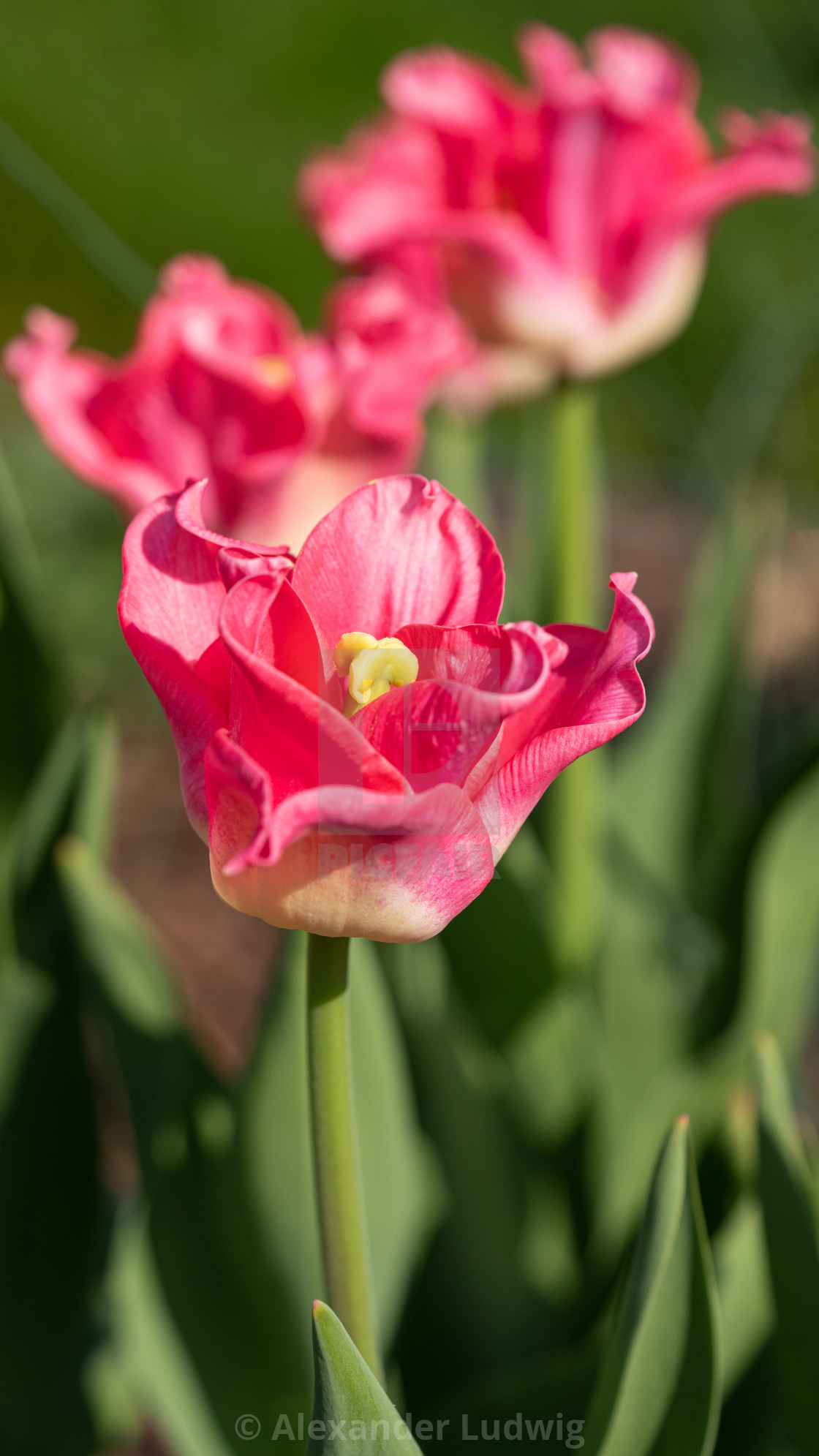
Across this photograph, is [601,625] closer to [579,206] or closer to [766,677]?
[766,677]

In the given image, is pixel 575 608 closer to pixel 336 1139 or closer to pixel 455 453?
pixel 455 453

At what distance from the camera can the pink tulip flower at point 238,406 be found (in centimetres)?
45

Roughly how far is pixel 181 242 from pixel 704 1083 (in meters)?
1.19

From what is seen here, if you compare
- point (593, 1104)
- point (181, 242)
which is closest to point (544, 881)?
point (593, 1104)

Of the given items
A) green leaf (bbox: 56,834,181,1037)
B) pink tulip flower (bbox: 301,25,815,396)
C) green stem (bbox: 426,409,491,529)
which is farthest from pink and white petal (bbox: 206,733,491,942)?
green stem (bbox: 426,409,491,529)

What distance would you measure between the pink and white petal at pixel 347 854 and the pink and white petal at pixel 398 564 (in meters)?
0.05

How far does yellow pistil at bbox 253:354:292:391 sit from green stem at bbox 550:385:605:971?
0.17 metres

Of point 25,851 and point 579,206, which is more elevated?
point 579,206

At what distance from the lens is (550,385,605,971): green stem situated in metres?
0.61

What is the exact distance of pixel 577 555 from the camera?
24.5 inches

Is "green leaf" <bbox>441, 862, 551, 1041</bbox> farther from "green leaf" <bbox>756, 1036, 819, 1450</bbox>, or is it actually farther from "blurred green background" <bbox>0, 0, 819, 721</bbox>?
"blurred green background" <bbox>0, 0, 819, 721</bbox>

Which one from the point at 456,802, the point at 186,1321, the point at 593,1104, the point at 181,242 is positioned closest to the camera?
the point at 456,802

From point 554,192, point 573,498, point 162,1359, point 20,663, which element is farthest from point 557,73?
point 162,1359

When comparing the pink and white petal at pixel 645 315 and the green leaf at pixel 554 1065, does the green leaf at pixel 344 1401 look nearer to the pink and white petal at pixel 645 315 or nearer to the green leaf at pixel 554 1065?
the green leaf at pixel 554 1065
